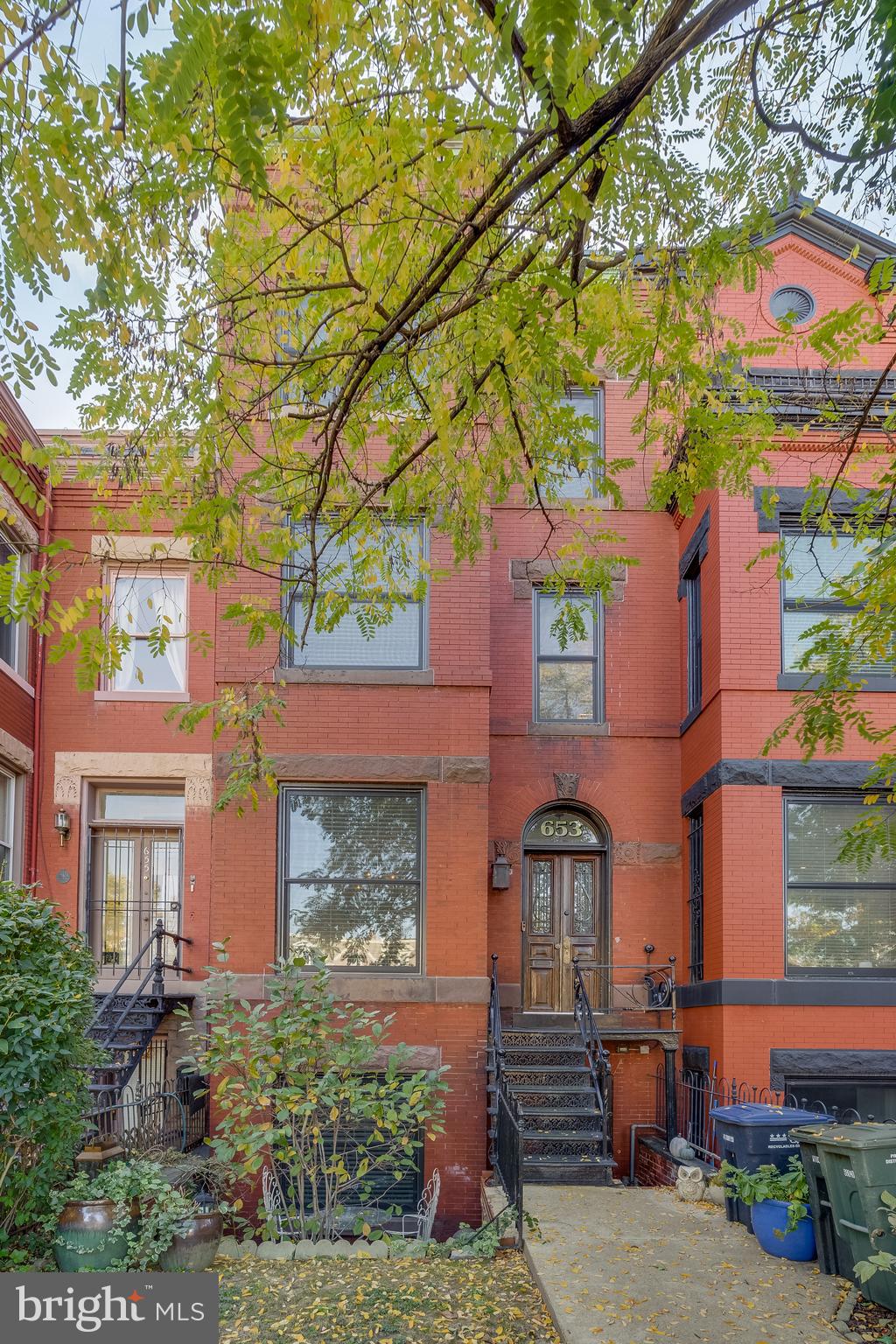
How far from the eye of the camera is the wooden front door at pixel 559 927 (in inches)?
613

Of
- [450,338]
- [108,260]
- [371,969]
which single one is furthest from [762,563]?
[108,260]

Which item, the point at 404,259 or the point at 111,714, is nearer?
the point at 404,259

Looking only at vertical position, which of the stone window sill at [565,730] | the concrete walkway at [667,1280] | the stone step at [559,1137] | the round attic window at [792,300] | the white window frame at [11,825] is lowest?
the concrete walkway at [667,1280]

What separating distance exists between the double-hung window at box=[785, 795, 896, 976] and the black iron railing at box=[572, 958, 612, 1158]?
220 cm

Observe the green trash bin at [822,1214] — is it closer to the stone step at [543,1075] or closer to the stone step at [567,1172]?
the stone step at [567,1172]

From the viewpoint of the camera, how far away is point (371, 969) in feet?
44.2

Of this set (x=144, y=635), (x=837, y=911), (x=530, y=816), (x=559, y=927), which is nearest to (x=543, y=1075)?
(x=559, y=927)

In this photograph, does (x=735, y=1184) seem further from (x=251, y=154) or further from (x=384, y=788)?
(x=251, y=154)

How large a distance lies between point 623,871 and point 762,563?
14.3ft

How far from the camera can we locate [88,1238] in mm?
8633

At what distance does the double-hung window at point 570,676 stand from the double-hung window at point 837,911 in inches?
136

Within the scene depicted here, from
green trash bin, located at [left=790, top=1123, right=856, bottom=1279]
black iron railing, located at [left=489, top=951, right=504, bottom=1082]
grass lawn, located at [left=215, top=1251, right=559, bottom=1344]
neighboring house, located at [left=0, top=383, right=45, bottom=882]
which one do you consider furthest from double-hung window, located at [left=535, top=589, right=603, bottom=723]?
grass lawn, located at [left=215, top=1251, right=559, bottom=1344]

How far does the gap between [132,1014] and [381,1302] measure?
5822mm

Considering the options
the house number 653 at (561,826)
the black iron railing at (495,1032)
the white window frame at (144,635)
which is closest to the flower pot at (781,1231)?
the black iron railing at (495,1032)
